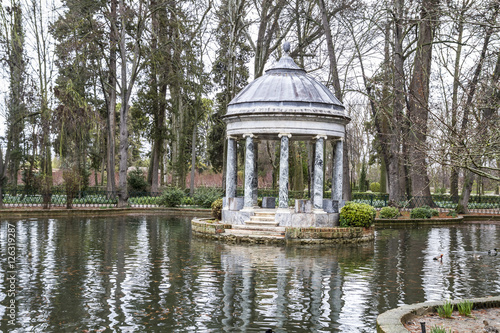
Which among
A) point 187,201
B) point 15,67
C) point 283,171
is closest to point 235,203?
point 283,171

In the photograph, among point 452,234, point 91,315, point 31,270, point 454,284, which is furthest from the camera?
point 452,234

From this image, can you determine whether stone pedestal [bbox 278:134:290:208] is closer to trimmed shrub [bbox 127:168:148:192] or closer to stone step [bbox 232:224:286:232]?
stone step [bbox 232:224:286:232]

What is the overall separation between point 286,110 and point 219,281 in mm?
9540

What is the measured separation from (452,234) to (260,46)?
1689 cm

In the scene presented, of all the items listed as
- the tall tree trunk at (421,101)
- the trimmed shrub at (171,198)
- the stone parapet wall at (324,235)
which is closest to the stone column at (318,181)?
the stone parapet wall at (324,235)

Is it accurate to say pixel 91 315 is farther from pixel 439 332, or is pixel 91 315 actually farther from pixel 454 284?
pixel 454 284

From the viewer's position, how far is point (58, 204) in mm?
30953

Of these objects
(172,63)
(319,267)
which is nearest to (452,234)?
Answer: (319,267)

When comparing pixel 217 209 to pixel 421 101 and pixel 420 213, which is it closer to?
pixel 420 213

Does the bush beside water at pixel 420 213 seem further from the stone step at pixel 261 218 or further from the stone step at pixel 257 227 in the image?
the stone step at pixel 257 227

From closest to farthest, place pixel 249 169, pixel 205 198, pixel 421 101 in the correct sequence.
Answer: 1. pixel 421 101
2. pixel 249 169
3. pixel 205 198

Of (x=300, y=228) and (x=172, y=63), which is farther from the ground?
(x=172, y=63)

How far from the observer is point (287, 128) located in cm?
1930

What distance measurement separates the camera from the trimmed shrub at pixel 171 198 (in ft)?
104
